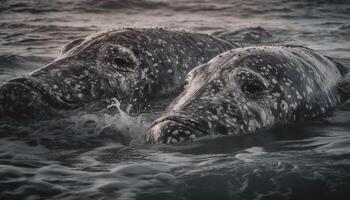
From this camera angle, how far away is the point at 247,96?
22.3ft

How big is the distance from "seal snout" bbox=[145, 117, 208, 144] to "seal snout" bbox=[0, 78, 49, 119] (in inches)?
69.8

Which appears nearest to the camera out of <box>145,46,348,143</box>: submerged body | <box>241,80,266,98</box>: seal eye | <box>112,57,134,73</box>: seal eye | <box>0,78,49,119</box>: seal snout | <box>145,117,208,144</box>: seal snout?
<box>145,117,208,144</box>: seal snout

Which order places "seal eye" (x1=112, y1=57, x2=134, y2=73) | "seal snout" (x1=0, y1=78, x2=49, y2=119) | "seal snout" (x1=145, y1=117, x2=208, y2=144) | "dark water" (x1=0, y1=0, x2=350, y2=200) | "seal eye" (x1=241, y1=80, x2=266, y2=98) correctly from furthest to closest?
1. "seal eye" (x1=112, y1=57, x2=134, y2=73)
2. "seal snout" (x1=0, y1=78, x2=49, y2=119)
3. "seal eye" (x1=241, y1=80, x2=266, y2=98)
4. "seal snout" (x1=145, y1=117, x2=208, y2=144)
5. "dark water" (x1=0, y1=0, x2=350, y2=200)

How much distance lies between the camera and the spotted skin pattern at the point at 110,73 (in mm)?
7426

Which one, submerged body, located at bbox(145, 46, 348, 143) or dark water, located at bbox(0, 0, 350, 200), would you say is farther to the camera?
submerged body, located at bbox(145, 46, 348, 143)

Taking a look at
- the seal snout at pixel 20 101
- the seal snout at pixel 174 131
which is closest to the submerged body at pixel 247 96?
the seal snout at pixel 174 131

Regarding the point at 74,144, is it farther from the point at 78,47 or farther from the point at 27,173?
the point at 78,47

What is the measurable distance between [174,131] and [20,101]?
85.3 inches

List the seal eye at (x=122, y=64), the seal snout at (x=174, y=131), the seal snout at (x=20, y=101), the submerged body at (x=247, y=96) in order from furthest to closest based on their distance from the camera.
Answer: the seal eye at (x=122, y=64), the seal snout at (x=20, y=101), the submerged body at (x=247, y=96), the seal snout at (x=174, y=131)

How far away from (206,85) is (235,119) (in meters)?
0.64

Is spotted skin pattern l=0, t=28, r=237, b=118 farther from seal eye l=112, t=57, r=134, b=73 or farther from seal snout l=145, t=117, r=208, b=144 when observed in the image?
seal snout l=145, t=117, r=208, b=144

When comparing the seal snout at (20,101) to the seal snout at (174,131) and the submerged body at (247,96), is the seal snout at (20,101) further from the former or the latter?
the seal snout at (174,131)

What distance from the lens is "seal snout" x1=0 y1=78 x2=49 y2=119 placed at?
7340 millimetres

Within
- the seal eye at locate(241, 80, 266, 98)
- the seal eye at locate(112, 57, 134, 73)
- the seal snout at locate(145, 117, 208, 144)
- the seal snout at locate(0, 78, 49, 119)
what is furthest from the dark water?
the seal eye at locate(112, 57, 134, 73)
